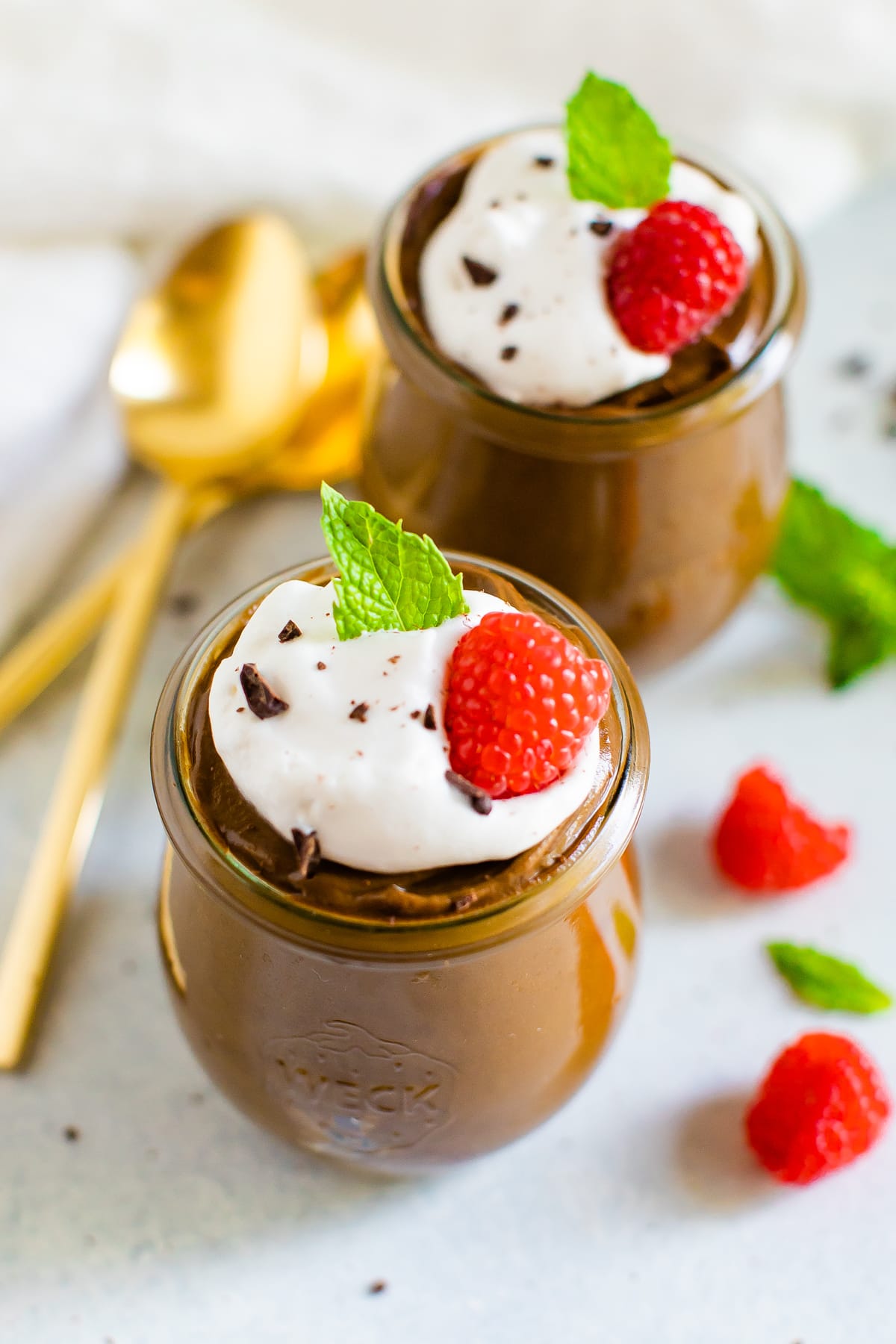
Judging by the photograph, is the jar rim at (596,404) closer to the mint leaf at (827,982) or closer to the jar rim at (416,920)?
the jar rim at (416,920)

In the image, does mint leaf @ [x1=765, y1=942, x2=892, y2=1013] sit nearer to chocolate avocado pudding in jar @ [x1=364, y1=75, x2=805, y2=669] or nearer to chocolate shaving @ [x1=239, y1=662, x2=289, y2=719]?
chocolate avocado pudding in jar @ [x1=364, y1=75, x2=805, y2=669]

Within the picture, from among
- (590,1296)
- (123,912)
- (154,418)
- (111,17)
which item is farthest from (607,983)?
(111,17)

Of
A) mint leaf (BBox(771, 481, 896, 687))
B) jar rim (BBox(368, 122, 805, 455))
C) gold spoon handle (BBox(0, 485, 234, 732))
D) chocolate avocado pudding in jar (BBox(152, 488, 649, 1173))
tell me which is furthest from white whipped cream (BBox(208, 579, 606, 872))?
mint leaf (BBox(771, 481, 896, 687))

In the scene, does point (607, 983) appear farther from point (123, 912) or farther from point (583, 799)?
point (123, 912)

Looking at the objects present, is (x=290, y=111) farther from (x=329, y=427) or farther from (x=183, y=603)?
(x=183, y=603)

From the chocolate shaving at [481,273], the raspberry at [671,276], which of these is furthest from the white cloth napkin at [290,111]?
the raspberry at [671,276]

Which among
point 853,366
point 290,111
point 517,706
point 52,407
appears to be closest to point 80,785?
point 52,407
